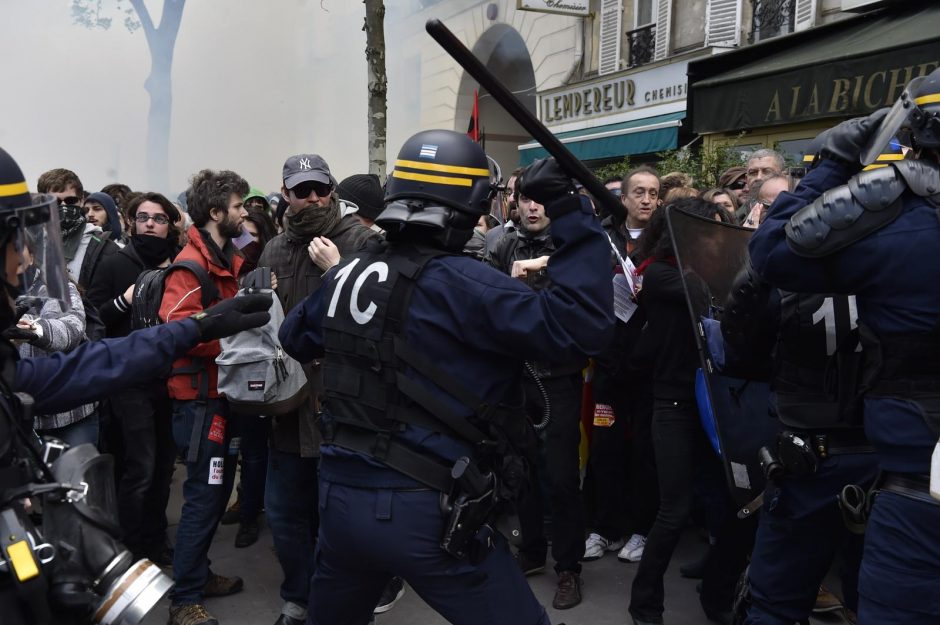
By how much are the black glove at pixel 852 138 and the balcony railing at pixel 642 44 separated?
1050 centimetres

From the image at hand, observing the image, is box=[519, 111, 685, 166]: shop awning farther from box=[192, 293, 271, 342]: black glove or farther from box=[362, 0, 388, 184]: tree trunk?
box=[192, 293, 271, 342]: black glove

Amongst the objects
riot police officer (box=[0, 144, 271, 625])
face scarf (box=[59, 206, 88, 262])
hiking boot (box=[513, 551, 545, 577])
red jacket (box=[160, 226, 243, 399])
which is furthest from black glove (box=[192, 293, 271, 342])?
face scarf (box=[59, 206, 88, 262])

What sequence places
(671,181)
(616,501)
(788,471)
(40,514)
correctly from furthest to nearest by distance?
(671,181), (616,501), (788,471), (40,514)

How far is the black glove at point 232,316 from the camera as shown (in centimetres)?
232

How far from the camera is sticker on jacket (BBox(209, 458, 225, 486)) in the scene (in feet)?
12.2

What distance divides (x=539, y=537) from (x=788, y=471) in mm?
1802

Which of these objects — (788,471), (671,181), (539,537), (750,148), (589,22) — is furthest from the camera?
A: (589,22)

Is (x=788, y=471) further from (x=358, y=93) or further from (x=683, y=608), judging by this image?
(x=358, y=93)

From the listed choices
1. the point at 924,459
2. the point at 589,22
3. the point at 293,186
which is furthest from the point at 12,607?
the point at 589,22

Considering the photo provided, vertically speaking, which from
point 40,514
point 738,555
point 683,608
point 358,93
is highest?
point 358,93

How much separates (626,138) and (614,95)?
1.22m

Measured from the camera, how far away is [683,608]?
3.97 m

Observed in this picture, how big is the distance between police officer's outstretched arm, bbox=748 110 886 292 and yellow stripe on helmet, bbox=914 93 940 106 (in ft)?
0.38

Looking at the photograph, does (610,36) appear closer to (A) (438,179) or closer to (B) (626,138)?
(B) (626,138)
